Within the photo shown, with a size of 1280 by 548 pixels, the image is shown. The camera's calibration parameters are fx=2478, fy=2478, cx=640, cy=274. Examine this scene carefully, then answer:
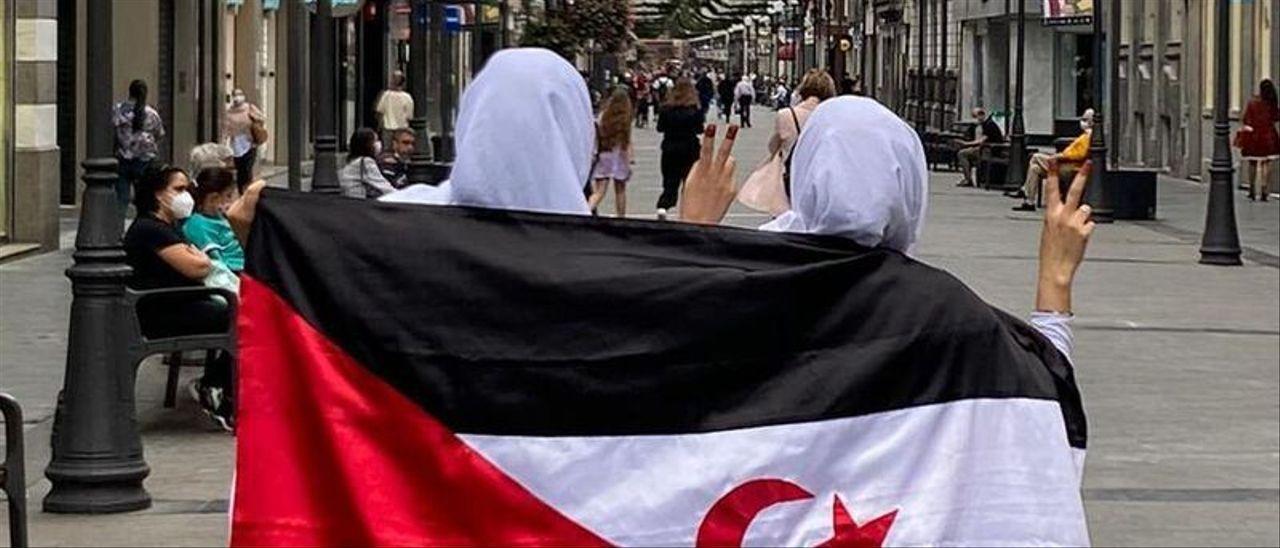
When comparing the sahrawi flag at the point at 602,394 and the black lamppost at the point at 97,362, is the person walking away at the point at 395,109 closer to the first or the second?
the black lamppost at the point at 97,362

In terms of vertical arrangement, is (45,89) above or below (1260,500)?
above

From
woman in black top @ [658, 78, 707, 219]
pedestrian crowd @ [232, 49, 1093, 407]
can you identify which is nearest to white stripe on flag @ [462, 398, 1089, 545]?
pedestrian crowd @ [232, 49, 1093, 407]

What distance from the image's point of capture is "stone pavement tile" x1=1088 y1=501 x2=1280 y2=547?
9133 mm

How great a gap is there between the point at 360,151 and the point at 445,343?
50.4ft

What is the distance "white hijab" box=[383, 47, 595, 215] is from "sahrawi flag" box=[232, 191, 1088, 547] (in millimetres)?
79

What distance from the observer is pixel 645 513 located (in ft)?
14.1

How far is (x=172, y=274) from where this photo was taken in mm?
12023

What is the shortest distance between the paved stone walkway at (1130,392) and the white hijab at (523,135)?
4848 millimetres

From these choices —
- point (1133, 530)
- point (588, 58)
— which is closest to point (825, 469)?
point (1133, 530)

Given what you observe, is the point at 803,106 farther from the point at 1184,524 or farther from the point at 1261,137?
the point at 1261,137

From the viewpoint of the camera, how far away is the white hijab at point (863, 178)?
438 centimetres

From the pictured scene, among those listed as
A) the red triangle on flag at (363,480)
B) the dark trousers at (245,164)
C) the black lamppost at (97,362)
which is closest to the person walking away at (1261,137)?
the dark trousers at (245,164)

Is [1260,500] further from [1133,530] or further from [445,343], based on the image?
[445,343]

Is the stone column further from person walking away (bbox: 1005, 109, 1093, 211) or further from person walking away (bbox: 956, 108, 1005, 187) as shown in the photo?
person walking away (bbox: 956, 108, 1005, 187)
